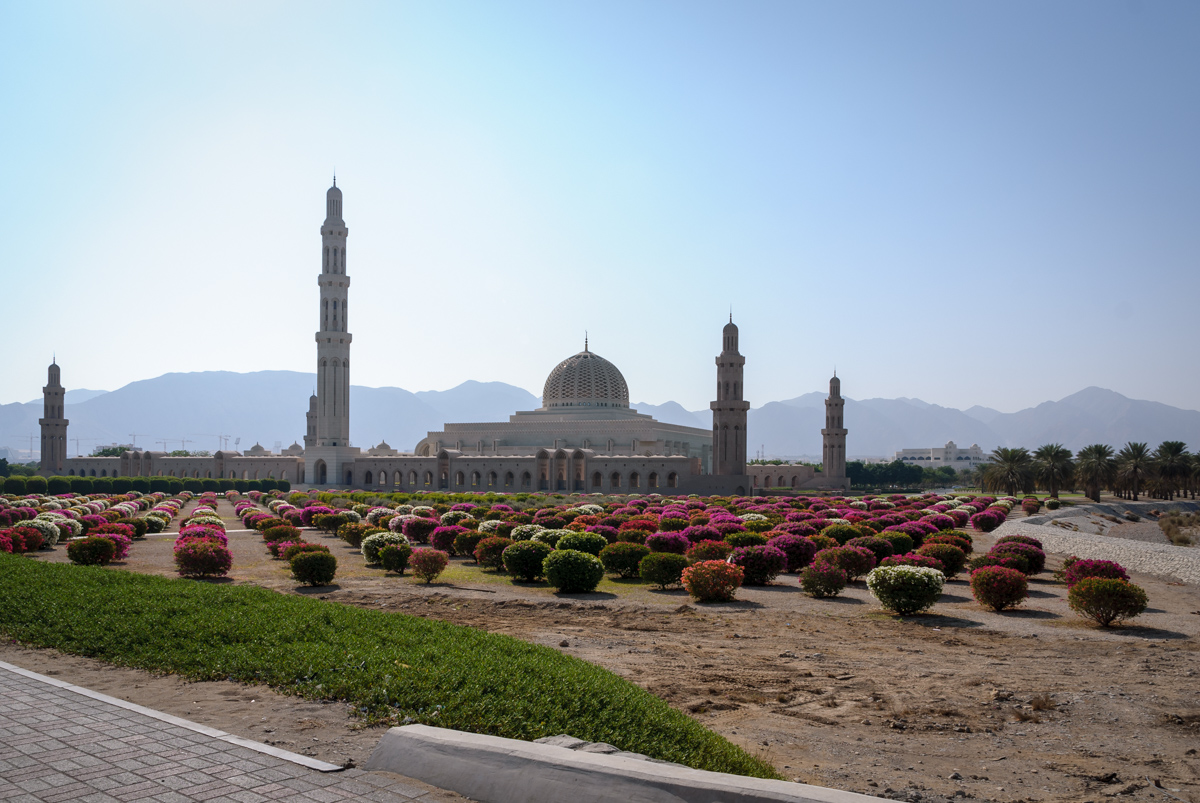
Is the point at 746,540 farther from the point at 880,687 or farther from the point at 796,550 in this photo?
the point at 880,687

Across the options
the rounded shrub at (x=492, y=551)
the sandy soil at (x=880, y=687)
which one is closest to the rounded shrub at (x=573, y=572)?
the sandy soil at (x=880, y=687)

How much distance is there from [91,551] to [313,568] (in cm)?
640

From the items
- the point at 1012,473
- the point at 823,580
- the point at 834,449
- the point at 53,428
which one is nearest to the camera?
the point at 823,580

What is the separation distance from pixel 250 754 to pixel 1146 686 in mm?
8930

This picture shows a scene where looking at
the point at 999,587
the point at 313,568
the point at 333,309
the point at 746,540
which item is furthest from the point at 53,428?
the point at 999,587

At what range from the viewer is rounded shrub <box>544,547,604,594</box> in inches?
658

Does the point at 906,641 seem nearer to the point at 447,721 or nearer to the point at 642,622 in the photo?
the point at 642,622

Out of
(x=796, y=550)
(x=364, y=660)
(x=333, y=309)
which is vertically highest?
(x=333, y=309)

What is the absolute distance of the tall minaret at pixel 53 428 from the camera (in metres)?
78.6

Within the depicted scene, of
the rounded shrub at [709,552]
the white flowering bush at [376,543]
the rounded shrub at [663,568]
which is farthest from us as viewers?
the white flowering bush at [376,543]

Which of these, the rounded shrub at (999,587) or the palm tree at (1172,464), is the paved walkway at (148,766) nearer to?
the rounded shrub at (999,587)

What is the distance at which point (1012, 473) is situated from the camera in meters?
59.5

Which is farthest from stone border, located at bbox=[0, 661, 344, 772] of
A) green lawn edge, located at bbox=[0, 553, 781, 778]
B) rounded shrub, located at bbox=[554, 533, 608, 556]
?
rounded shrub, located at bbox=[554, 533, 608, 556]

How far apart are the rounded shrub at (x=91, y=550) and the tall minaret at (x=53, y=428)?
6800 centimetres
